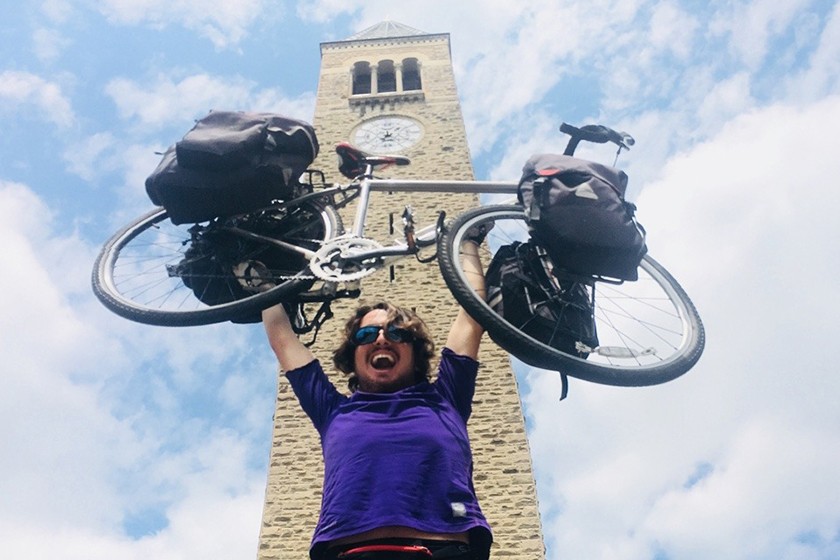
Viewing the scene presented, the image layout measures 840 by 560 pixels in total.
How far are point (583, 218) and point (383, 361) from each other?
3.46 feet

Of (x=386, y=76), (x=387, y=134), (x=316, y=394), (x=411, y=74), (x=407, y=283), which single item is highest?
(x=386, y=76)

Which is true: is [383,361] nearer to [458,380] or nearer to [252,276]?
[458,380]

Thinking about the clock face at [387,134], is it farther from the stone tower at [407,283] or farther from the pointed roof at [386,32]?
the pointed roof at [386,32]

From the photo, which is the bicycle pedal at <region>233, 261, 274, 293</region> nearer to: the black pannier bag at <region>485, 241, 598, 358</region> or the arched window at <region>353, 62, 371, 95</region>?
the black pannier bag at <region>485, 241, 598, 358</region>

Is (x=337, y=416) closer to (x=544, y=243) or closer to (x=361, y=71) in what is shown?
(x=544, y=243)

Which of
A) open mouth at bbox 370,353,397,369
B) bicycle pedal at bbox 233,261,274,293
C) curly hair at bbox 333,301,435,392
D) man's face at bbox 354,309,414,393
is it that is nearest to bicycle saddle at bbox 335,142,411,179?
bicycle pedal at bbox 233,261,274,293

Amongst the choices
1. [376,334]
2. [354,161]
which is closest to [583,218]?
[376,334]

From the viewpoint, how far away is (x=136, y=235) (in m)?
4.03

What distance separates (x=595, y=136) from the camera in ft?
12.5

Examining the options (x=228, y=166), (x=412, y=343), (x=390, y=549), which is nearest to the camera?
(x=390, y=549)

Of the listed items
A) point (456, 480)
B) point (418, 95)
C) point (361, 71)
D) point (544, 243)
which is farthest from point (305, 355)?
point (361, 71)

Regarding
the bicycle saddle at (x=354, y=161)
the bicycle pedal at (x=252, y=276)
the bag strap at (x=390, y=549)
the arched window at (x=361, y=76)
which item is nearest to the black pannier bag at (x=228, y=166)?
the bicycle pedal at (x=252, y=276)

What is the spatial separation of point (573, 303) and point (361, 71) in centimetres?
1642

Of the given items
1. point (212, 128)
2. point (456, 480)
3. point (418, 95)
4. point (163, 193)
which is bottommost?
point (456, 480)
